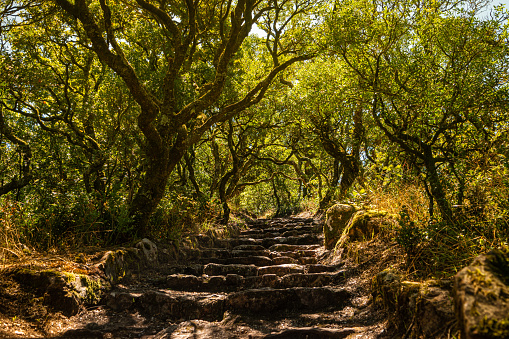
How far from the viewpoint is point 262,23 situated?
32.9 feet

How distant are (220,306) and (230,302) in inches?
5.5

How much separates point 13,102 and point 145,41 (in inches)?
161

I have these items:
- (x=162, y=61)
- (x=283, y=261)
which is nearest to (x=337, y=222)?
(x=283, y=261)

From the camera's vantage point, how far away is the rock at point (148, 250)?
18.0 feet

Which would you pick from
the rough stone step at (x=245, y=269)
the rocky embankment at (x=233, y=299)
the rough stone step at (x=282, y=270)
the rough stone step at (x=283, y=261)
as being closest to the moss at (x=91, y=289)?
the rocky embankment at (x=233, y=299)

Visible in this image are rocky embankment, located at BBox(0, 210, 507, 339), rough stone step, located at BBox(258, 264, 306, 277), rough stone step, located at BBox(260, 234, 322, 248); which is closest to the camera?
rocky embankment, located at BBox(0, 210, 507, 339)

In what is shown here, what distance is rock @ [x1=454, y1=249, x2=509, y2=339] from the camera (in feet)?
4.80

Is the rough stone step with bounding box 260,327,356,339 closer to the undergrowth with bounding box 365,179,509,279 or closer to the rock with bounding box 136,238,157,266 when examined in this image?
the undergrowth with bounding box 365,179,509,279

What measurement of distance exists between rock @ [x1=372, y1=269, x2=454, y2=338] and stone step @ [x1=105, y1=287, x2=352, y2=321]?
2.57 feet

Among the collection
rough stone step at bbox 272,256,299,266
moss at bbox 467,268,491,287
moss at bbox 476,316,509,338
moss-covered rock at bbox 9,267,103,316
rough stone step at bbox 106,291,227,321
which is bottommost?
rough stone step at bbox 106,291,227,321

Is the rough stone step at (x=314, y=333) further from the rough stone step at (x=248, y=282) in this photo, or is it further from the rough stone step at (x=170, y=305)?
the rough stone step at (x=248, y=282)

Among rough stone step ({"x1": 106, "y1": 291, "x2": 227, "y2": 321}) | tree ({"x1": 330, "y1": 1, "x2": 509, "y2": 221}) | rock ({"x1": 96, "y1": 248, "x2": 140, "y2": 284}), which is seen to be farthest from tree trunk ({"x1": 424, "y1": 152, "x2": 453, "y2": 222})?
rock ({"x1": 96, "y1": 248, "x2": 140, "y2": 284})

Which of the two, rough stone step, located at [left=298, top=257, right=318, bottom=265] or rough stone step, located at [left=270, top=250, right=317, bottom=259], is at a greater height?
rough stone step, located at [left=270, top=250, right=317, bottom=259]

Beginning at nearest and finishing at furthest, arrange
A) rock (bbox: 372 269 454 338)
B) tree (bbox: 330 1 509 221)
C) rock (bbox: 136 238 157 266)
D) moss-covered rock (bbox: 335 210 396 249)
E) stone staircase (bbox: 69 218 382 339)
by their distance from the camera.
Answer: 1. rock (bbox: 372 269 454 338)
2. stone staircase (bbox: 69 218 382 339)
3. tree (bbox: 330 1 509 221)
4. moss-covered rock (bbox: 335 210 396 249)
5. rock (bbox: 136 238 157 266)
